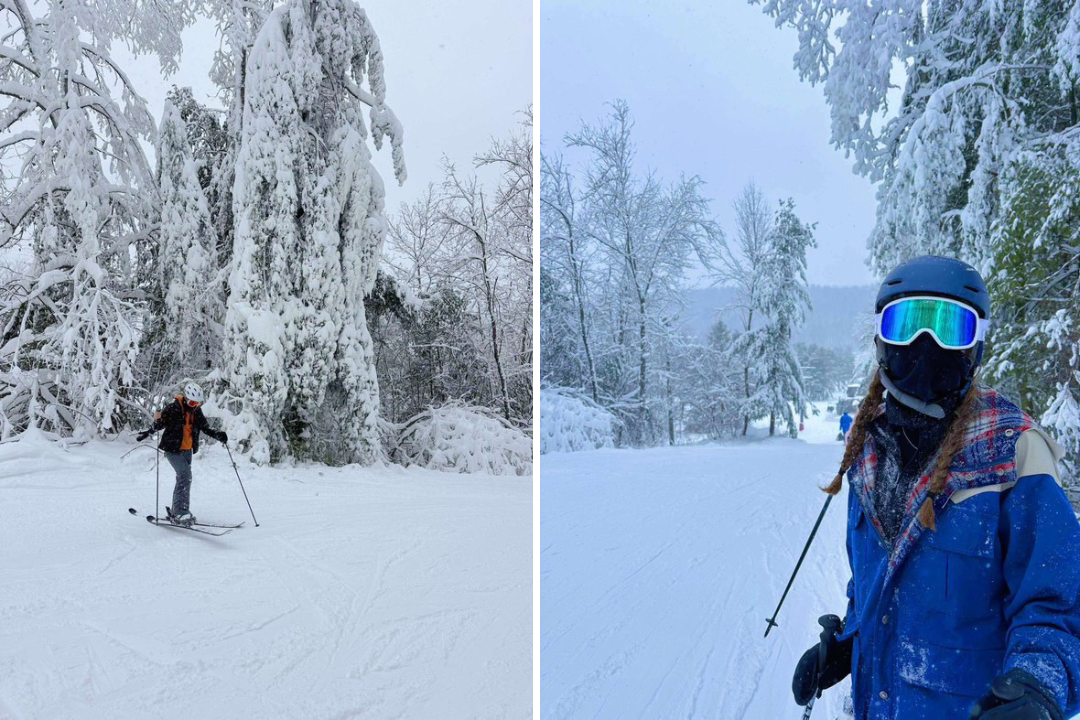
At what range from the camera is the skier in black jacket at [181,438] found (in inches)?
276

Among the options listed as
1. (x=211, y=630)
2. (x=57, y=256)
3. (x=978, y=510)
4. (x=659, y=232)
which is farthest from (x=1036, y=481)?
(x=659, y=232)

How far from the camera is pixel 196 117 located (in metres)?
14.5

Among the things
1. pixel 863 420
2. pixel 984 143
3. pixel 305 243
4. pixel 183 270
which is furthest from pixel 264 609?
pixel 183 270

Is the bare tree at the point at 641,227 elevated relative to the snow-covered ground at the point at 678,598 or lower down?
elevated

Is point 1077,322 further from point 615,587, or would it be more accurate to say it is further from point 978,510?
point 978,510

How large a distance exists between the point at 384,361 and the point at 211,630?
15.0 meters

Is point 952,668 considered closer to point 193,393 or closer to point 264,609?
point 264,609

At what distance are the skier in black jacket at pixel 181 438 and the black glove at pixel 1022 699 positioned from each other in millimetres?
7040

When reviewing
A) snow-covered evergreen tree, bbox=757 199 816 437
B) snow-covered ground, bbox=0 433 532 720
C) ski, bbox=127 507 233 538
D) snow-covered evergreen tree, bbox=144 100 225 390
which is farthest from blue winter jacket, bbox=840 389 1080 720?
snow-covered evergreen tree, bbox=757 199 816 437

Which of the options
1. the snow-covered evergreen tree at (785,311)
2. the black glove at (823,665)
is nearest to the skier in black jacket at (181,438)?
the black glove at (823,665)

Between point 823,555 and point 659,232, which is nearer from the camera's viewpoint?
point 823,555

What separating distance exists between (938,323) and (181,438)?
7.09 metres

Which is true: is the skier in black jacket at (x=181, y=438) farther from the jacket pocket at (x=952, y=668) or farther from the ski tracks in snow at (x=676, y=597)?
the jacket pocket at (x=952, y=668)

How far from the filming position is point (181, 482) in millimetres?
6992
